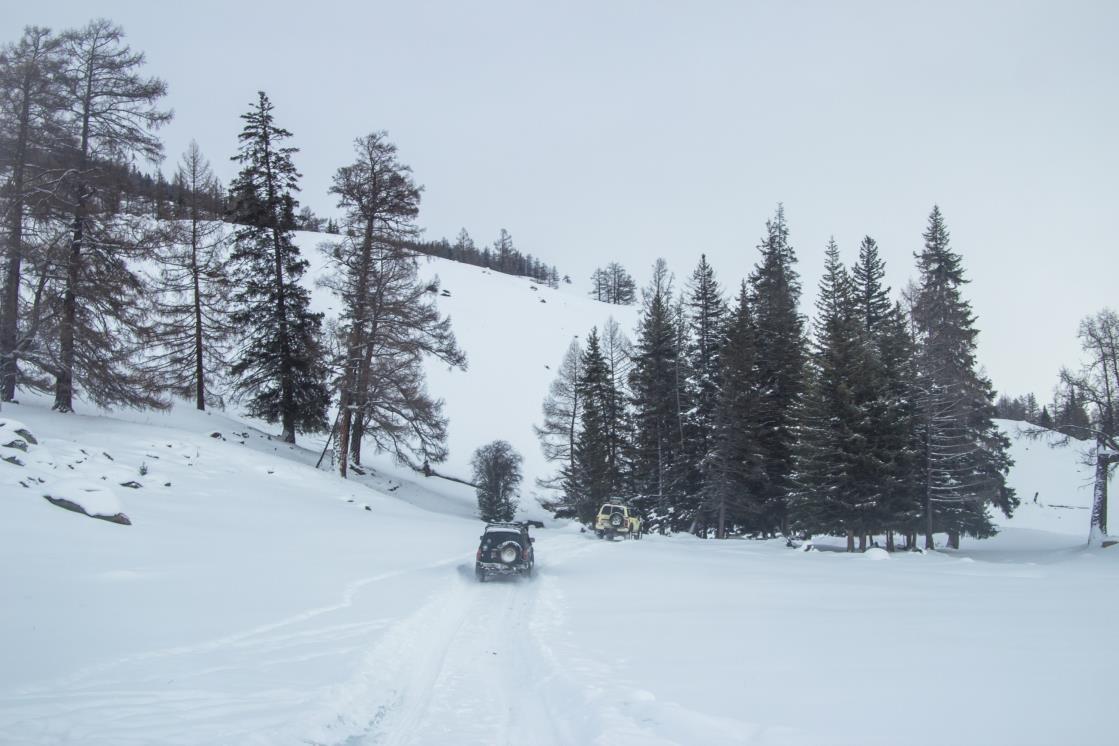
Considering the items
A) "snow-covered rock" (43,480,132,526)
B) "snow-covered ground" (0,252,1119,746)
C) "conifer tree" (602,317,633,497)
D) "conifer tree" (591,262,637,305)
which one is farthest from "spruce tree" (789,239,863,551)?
"conifer tree" (591,262,637,305)

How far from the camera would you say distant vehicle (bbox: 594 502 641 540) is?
31.9 meters

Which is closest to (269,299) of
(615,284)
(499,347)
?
(499,347)

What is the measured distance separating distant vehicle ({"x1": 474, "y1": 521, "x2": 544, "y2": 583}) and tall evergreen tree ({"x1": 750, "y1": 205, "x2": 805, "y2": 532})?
1767 centimetres

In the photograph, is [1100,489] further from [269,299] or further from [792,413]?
[269,299]

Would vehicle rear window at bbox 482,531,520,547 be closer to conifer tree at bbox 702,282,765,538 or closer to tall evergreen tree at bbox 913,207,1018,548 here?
conifer tree at bbox 702,282,765,538

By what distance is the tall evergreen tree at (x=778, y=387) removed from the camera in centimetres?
3381

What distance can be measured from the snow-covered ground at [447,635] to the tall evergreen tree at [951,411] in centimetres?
977

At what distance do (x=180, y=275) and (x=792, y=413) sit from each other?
1212 inches

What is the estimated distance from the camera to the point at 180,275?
1150 inches

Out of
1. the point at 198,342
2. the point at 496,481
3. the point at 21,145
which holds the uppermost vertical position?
the point at 21,145

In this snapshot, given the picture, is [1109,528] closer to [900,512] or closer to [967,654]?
[900,512]

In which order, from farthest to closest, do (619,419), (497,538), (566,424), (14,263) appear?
(566,424) → (619,419) → (14,263) → (497,538)

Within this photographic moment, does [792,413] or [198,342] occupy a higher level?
[198,342]

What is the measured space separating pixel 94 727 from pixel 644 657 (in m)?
6.28
